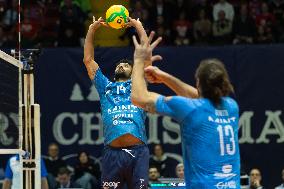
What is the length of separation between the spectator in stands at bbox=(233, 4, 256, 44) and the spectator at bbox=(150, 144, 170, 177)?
357 centimetres

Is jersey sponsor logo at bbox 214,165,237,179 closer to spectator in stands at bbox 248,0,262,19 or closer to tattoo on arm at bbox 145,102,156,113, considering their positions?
tattoo on arm at bbox 145,102,156,113

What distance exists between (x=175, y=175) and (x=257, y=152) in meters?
2.00

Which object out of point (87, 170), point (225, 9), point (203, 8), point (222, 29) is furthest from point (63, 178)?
point (225, 9)

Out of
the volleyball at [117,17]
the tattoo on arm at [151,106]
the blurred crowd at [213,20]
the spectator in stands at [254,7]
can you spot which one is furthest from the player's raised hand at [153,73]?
the spectator in stands at [254,7]

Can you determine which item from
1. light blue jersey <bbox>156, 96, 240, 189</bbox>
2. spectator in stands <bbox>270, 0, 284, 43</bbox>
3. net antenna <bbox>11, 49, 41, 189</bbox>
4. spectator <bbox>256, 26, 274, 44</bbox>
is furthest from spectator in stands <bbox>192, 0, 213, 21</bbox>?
light blue jersey <bbox>156, 96, 240, 189</bbox>

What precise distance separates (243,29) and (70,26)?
14.4 ft

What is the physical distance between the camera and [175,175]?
715 inches

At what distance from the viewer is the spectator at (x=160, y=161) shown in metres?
18.0

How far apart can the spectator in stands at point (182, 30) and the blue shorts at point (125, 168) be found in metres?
10.1

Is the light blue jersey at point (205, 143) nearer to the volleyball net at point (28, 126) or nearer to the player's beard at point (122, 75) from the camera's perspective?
the volleyball net at point (28, 126)

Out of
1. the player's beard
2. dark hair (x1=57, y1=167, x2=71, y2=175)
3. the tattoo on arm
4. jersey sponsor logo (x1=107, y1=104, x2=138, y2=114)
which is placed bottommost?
the tattoo on arm

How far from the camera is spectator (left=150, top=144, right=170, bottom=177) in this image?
18.0 metres

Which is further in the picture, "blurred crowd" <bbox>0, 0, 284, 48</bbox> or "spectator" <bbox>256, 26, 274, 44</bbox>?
"blurred crowd" <bbox>0, 0, 284, 48</bbox>

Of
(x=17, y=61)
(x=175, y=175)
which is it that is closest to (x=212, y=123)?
(x=17, y=61)
